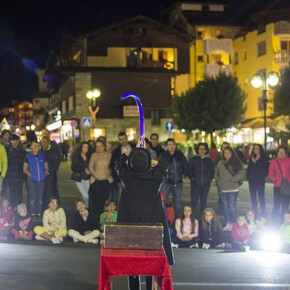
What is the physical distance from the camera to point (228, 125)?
6066 centimetres

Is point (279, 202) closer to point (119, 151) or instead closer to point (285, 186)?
point (285, 186)

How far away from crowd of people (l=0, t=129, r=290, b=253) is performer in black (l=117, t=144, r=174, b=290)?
5.32 meters

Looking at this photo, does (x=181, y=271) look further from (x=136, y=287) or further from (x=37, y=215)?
(x=37, y=215)

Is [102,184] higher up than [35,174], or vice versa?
[35,174]

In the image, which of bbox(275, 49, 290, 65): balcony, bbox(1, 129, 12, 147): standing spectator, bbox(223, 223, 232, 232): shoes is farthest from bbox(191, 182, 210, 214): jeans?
bbox(275, 49, 290, 65): balcony

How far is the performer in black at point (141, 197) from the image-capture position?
7.18m

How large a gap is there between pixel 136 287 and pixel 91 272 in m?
2.34

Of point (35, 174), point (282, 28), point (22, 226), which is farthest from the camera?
point (282, 28)

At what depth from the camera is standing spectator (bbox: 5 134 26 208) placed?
1480 cm

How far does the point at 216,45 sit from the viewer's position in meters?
70.9

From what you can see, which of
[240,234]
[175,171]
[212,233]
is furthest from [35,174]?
[240,234]

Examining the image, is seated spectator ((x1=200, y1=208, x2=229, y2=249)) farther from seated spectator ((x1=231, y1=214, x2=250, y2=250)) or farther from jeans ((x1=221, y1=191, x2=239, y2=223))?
jeans ((x1=221, y1=191, x2=239, y2=223))

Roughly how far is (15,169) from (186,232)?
466 centimetres

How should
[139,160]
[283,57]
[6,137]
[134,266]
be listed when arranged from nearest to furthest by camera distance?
[134,266] → [139,160] → [6,137] → [283,57]
